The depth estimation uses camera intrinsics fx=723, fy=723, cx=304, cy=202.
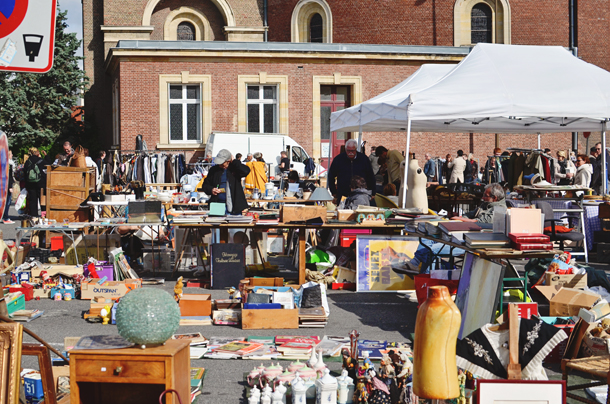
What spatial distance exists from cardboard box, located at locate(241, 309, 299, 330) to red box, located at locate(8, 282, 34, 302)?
3.35 metres

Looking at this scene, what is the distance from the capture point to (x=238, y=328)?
782cm

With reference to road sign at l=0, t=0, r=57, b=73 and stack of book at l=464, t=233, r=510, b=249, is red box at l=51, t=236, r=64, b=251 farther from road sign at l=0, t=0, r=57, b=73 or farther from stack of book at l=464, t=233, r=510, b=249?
road sign at l=0, t=0, r=57, b=73

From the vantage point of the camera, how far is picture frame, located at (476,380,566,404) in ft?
12.4

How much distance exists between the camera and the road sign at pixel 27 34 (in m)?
3.70

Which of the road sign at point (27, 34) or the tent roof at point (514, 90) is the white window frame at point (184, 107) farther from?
the road sign at point (27, 34)

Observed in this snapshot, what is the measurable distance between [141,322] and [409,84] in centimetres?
1083

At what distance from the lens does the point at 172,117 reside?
26734 mm

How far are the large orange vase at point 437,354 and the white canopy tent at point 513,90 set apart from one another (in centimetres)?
824

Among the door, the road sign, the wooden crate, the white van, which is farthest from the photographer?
the door

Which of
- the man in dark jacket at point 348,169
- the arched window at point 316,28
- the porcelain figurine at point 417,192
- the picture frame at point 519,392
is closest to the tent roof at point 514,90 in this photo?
the man in dark jacket at point 348,169

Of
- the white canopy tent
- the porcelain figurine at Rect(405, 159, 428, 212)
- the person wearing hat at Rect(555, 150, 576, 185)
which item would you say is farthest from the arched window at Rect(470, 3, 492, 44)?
the porcelain figurine at Rect(405, 159, 428, 212)

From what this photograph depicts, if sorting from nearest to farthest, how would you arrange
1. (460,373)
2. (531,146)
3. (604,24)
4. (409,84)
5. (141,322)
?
(141,322) → (460,373) → (409,84) → (531,146) → (604,24)

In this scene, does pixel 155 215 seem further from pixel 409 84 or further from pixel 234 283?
pixel 409 84

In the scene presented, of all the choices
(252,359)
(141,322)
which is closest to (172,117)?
(252,359)
